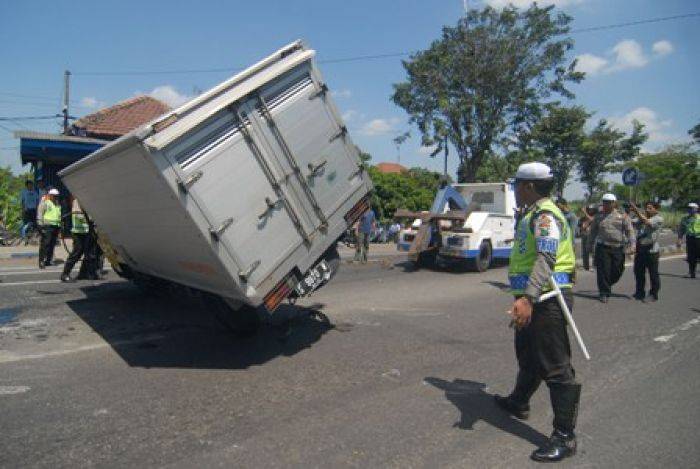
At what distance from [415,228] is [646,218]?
5.32 m

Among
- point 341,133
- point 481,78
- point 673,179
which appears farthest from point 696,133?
point 341,133

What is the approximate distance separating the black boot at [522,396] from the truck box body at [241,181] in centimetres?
233

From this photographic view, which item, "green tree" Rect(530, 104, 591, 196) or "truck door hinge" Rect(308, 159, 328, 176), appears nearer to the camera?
"truck door hinge" Rect(308, 159, 328, 176)

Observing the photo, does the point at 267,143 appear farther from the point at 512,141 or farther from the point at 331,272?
the point at 512,141

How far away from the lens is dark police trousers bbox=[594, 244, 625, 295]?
8992 mm

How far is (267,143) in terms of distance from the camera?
507 cm

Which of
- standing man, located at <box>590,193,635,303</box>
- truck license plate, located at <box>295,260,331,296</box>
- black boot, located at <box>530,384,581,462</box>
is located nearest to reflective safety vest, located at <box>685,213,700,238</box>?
standing man, located at <box>590,193,635,303</box>

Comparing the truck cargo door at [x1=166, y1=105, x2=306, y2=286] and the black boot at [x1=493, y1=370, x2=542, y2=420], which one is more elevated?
the truck cargo door at [x1=166, y1=105, x2=306, y2=286]

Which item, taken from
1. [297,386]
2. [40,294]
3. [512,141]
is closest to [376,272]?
[40,294]

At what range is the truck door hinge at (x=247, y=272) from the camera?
4.57 m

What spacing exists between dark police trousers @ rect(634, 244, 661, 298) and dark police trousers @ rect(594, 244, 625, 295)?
600 millimetres

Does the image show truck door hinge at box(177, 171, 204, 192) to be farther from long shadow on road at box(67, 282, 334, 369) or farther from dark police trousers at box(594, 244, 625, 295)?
dark police trousers at box(594, 244, 625, 295)

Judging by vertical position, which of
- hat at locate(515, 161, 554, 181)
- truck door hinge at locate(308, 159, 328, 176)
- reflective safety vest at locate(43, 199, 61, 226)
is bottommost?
reflective safety vest at locate(43, 199, 61, 226)

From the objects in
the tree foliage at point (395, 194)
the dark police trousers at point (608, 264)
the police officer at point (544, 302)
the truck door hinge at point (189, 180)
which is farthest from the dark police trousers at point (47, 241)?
the tree foliage at point (395, 194)
